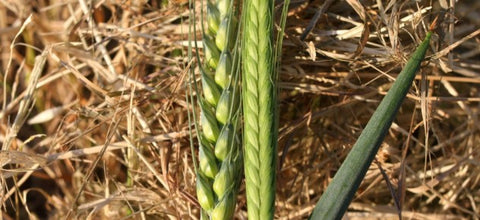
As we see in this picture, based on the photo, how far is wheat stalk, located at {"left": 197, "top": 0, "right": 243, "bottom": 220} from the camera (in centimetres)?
84

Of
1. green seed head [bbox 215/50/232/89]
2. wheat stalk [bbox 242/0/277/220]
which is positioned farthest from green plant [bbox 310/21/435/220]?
green seed head [bbox 215/50/232/89]

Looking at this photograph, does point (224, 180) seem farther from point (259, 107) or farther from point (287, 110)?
point (287, 110)

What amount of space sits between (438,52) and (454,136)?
0.33 meters

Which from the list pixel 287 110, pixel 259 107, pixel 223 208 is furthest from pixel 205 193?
pixel 287 110

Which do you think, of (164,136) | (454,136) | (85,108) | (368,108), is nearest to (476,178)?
(454,136)

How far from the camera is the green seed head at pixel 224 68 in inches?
33.6

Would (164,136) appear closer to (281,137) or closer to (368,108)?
(281,137)

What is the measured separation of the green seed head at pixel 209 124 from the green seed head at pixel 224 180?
0.04 meters

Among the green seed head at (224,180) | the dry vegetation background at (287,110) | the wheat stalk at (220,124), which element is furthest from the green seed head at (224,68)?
the dry vegetation background at (287,110)

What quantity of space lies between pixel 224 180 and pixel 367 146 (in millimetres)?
179

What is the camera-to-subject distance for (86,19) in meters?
1.30

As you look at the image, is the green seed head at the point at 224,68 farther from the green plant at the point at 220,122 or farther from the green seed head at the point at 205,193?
the green seed head at the point at 205,193

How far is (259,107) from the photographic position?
0.81 meters

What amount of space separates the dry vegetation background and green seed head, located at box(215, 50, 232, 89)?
214 mm
